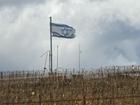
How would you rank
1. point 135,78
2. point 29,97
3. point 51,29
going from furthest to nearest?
point 51,29 → point 135,78 → point 29,97

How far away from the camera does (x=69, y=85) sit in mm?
39625

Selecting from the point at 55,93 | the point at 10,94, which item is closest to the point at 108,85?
the point at 55,93

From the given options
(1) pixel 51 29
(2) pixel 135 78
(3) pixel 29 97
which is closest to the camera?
(3) pixel 29 97

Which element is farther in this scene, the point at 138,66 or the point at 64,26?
the point at 64,26

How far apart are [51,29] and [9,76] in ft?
34.8

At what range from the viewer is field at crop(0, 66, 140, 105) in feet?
123

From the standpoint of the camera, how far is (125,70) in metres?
42.6

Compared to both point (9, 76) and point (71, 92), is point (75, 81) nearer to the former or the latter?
point (71, 92)

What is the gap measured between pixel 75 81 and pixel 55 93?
2.57 metres

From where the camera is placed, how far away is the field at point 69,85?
37.5m

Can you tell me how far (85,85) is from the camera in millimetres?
39375

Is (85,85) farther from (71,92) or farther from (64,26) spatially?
(64,26)

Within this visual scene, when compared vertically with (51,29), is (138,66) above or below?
below

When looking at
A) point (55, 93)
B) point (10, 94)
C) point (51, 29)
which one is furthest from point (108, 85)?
point (51, 29)
